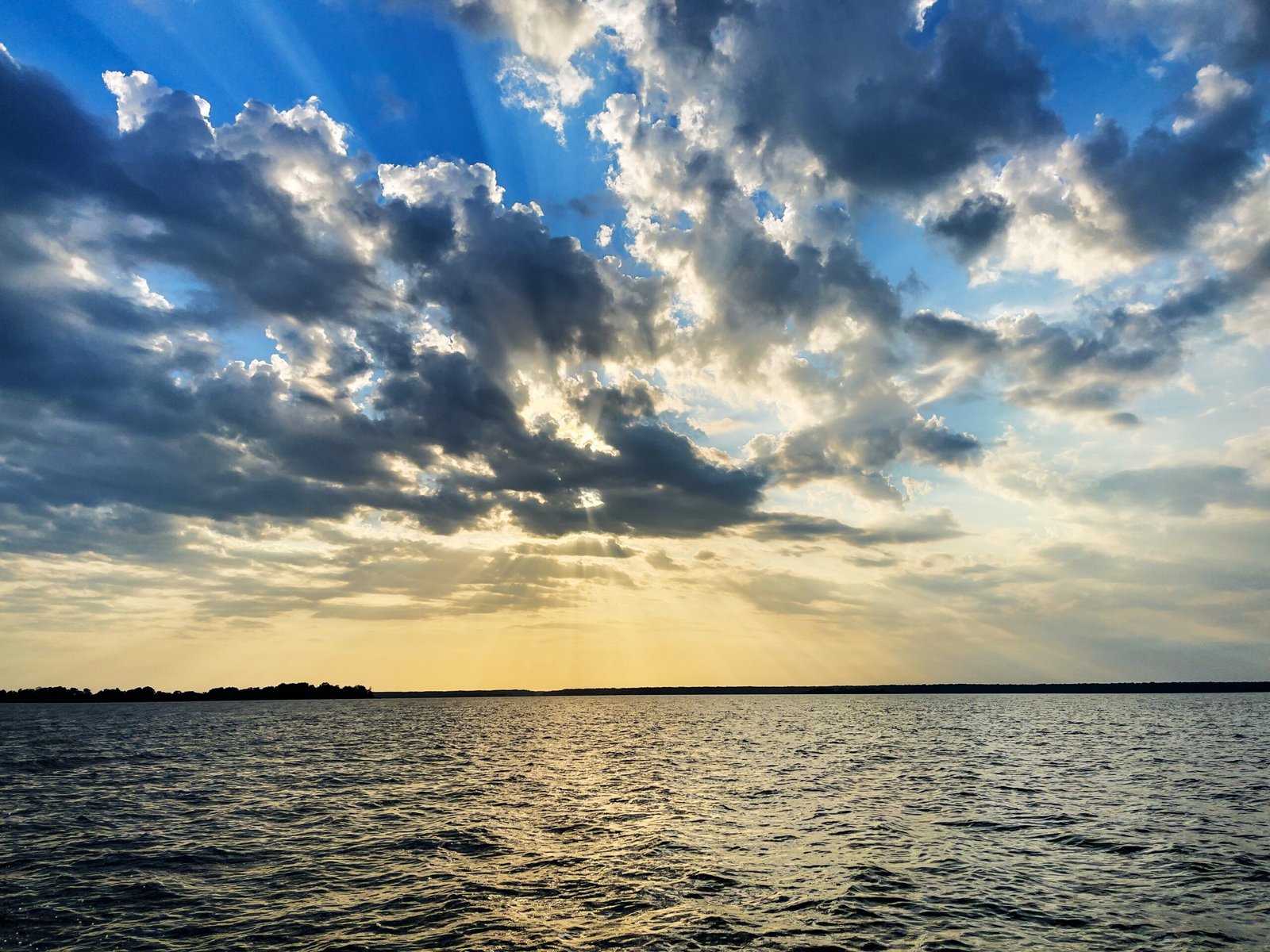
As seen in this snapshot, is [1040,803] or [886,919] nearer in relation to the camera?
[886,919]

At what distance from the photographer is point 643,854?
29984 mm

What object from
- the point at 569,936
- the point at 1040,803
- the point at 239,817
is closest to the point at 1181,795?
the point at 1040,803

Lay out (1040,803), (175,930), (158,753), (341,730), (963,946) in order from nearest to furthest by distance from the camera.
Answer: (963,946) < (175,930) < (1040,803) < (158,753) < (341,730)

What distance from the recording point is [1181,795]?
1700 inches

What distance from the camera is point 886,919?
21.3 meters

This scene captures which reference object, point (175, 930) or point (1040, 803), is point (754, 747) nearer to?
point (1040, 803)

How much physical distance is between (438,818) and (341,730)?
9324 centimetres

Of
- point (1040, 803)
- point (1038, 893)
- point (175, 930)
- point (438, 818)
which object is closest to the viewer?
point (175, 930)

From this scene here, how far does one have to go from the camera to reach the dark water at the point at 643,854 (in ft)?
68.0

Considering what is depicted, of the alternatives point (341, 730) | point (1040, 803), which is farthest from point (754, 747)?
point (341, 730)

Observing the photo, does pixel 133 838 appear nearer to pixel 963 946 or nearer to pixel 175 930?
pixel 175 930

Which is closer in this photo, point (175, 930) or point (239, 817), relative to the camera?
point (175, 930)

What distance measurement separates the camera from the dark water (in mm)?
20719

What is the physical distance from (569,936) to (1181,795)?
4254cm
